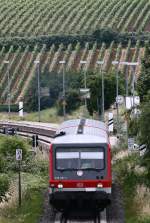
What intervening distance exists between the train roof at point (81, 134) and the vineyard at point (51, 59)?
65.2 metres

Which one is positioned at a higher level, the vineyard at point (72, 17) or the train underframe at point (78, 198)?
the vineyard at point (72, 17)

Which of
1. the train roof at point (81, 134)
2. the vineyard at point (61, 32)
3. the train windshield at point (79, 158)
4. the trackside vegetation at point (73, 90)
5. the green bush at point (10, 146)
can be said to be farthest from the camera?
the vineyard at point (61, 32)

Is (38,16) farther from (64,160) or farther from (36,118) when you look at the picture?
(64,160)

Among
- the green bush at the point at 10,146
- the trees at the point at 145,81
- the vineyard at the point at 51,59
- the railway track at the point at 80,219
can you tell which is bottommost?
the railway track at the point at 80,219

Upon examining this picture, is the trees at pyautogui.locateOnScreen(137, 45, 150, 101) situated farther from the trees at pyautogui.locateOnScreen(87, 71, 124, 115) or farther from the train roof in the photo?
the trees at pyautogui.locateOnScreen(87, 71, 124, 115)

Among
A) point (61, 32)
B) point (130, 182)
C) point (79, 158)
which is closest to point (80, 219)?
point (79, 158)

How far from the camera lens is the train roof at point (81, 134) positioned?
29.2 meters

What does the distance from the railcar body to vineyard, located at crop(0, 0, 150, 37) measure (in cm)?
8882

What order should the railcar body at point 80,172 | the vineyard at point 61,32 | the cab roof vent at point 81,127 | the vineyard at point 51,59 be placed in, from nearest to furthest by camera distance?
the railcar body at point 80,172, the cab roof vent at point 81,127, the vineyard at point 51,59, the vineyard at point 61,32

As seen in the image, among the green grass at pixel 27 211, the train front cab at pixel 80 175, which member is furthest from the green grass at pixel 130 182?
the green grass at pixel 27 211

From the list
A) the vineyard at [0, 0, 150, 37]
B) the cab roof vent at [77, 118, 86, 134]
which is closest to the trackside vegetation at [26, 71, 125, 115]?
the vineyard at [0, 0, 150, 37]

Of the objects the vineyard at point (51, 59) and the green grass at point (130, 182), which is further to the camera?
the vineyard at point (51, 59)

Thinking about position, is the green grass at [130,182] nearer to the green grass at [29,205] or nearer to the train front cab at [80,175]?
the train front cab at [80,175]

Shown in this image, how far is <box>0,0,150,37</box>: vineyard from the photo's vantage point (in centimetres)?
12088
